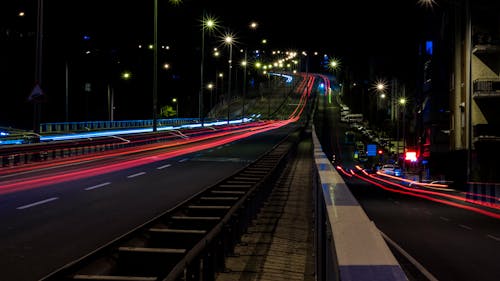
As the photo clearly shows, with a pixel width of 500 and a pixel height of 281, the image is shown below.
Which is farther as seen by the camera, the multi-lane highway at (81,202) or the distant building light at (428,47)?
the distant building light at (428,47)

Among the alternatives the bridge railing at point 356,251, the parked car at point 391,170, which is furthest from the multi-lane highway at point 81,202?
the parked car at point 391,170

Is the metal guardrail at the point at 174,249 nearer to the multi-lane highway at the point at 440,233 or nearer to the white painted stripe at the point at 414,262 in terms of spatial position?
the white painted stripe at the point at 414,262

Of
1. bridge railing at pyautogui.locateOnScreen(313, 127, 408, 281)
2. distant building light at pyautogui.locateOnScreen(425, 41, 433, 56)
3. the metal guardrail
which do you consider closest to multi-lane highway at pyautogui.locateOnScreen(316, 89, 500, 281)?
the metal guardrail

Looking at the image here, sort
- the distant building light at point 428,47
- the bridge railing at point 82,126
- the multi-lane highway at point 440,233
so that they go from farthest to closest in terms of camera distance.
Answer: the distant building light at point 428,47 → the bridge railing at point 82,126 → the multi-lane highway at point 440,233

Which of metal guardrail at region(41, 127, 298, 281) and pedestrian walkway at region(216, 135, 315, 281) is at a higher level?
metal guardrail at region(41, 127, 298, 281)

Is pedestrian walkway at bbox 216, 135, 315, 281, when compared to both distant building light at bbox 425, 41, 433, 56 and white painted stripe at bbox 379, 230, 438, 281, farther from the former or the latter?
distant building light at bbox 425, 41, 433, 56

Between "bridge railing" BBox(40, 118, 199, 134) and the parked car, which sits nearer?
"bridge railing" BBox(40, 118, 199, 134)

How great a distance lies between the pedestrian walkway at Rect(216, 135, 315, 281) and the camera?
408 inches

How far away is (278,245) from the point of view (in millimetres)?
12914

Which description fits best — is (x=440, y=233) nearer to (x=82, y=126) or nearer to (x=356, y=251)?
(x=356, y=251)

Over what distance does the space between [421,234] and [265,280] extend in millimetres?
Answer: 11727

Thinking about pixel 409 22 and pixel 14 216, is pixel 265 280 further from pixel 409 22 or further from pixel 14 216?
pixel 409 22

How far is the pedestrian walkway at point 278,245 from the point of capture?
1038cm

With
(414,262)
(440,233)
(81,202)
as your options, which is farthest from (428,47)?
(414,262)
